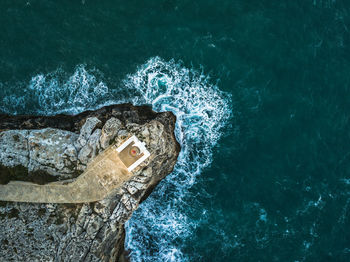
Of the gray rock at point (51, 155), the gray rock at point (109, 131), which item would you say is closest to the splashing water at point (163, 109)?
the gray rock at point (109, 131)

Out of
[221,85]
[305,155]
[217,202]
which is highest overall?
[221,85]

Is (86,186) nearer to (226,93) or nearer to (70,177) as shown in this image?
(70,177)

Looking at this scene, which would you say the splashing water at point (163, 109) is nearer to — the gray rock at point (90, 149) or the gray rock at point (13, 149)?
the gray rock at point (13, 149)

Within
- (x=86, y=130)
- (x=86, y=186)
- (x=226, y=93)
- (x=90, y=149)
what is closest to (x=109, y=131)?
(x=90, y=149)

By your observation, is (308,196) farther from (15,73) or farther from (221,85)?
(15,73)

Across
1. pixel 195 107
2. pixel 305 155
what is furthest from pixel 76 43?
pixel 305 155
